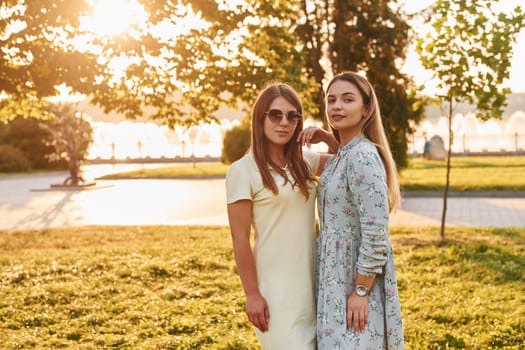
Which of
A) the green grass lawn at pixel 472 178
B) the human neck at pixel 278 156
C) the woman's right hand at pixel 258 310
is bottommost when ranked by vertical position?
the green grass lawn at pixel 472 178

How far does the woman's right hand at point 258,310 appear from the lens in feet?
8.77

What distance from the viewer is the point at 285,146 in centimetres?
287

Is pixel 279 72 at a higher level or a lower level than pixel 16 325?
higher

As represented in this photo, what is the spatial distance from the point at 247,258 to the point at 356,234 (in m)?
0.47

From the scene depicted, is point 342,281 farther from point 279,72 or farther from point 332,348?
point 279,72

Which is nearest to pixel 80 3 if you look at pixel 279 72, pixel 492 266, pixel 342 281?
pixel 279 72

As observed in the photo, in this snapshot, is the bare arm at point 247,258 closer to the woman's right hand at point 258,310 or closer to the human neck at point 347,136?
the woman's right hand at point 258,310

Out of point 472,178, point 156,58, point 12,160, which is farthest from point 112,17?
point 12,160

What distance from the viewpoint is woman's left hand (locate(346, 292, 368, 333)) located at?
2.58m

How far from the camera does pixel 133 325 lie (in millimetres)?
5789

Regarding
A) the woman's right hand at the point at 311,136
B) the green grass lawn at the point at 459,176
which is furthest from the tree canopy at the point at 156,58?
the green grass lawn at the point at 459,176

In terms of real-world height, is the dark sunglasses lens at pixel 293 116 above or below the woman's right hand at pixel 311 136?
above

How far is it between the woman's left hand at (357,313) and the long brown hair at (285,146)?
1.60ft

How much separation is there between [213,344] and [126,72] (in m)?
3.70
